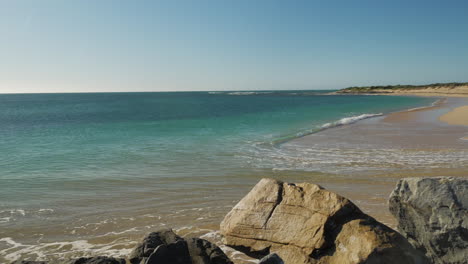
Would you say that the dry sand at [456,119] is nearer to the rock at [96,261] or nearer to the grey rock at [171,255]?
the grey rock at [171,255]

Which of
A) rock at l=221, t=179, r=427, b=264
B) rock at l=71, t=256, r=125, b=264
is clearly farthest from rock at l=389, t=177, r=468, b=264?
rock at l=71, t=256, r=125, b=264

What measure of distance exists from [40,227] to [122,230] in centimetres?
187

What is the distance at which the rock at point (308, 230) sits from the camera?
13.9 ft

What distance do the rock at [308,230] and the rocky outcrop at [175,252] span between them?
770 millimetres

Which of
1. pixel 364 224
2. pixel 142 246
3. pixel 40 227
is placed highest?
pixel 364 224

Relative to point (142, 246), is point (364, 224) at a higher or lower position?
Answer: higher

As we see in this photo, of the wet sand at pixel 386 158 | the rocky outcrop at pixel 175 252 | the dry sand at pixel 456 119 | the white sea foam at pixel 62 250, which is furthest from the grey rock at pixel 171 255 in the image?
the dry sand at pixel 456 119

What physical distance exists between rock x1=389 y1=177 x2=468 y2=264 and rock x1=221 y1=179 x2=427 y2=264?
39cm

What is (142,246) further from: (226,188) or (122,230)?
(226,188)

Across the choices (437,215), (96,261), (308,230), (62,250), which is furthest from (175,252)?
(437,215)

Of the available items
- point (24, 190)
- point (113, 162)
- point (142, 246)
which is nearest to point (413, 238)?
point (142, 246)

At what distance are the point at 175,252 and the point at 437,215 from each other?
3.47 metres

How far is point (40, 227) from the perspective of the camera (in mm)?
7105

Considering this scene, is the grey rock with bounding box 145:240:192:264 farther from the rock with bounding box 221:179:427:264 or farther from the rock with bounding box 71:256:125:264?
the rock with bounding box 221:179:427:264
